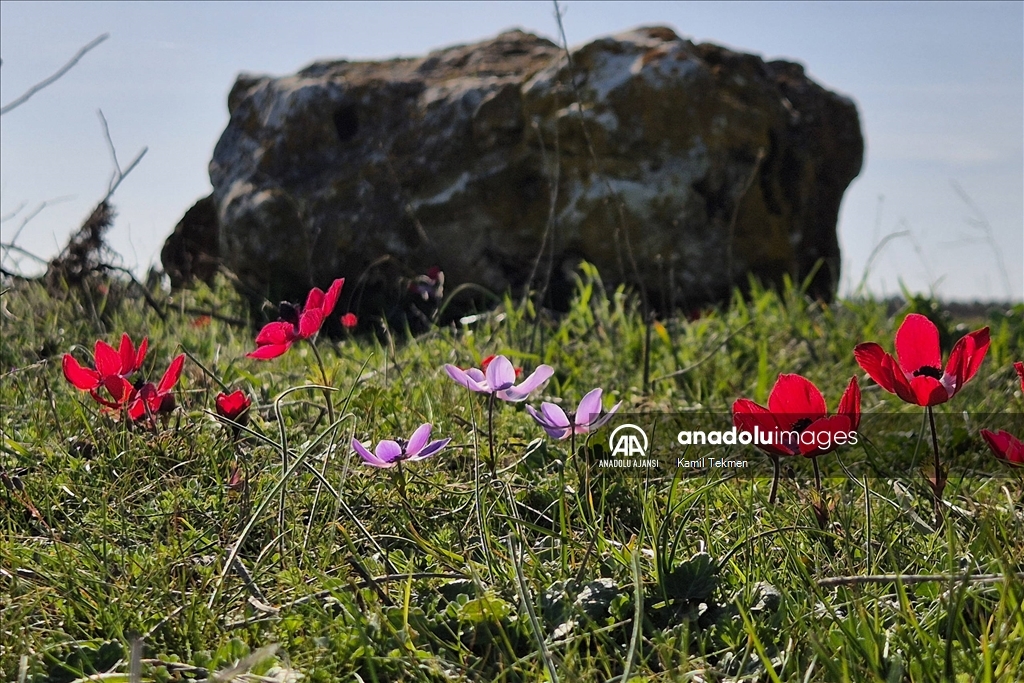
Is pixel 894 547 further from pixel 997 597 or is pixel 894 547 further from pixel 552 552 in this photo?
pixel 552 552

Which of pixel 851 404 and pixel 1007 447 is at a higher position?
pixel 851 404

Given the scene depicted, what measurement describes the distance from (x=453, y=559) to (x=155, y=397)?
0.76 meters

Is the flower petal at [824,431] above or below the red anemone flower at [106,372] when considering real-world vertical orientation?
below

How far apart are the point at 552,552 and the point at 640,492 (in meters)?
0.24

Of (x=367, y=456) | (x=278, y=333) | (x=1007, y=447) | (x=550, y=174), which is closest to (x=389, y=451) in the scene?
(x=367, y=456)

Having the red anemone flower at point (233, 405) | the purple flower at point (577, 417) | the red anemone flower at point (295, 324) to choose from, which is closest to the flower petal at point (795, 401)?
the purple flower at point (577, 417)

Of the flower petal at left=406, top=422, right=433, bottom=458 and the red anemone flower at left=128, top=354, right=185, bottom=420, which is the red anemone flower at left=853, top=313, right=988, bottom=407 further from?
the red anemone flower at left=128, top=354, right=185, bottom=420

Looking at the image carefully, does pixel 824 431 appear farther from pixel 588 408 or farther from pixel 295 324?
pixel 295 324

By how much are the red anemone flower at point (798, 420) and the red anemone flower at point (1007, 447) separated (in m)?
0.25

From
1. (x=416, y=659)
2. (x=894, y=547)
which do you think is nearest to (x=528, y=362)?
(x=894, y=547)

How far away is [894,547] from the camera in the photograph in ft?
5.15

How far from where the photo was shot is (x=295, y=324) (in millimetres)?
2053

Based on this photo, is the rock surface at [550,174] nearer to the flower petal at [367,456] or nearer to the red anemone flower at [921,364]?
the red anemone flower at [921,364]

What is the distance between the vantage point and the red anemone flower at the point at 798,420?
1.39 metres
